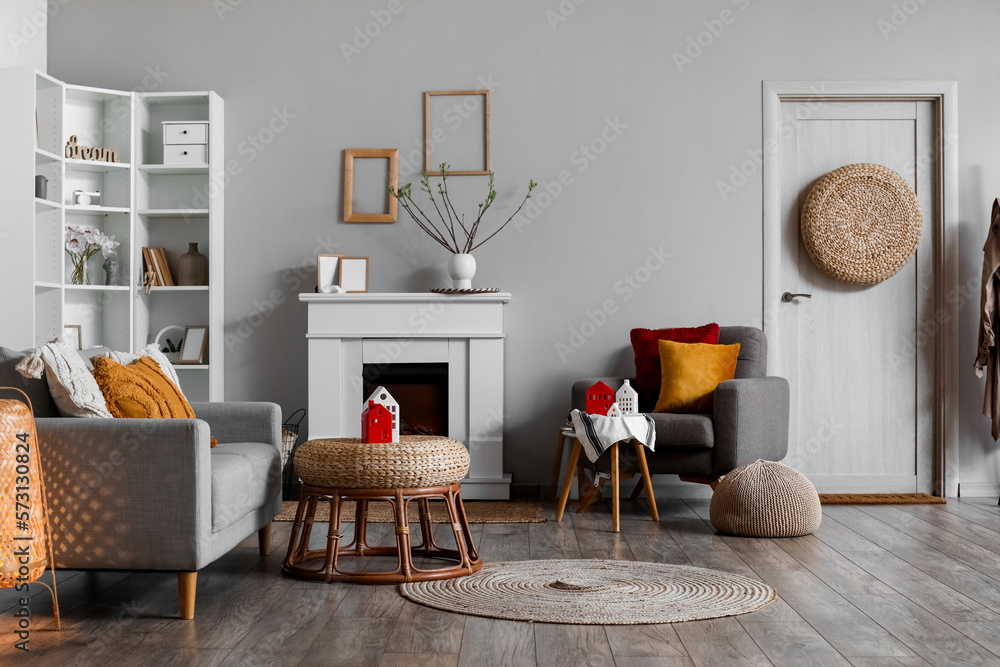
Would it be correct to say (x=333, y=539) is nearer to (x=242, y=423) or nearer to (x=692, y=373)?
(x=242, y=423)

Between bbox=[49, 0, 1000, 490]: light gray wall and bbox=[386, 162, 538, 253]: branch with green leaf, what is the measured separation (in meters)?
0.06

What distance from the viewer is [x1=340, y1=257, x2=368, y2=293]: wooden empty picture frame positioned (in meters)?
4.68

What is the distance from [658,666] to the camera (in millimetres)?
2039

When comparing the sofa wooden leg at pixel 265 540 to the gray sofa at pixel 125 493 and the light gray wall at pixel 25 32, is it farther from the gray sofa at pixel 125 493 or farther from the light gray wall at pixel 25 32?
the light gray wall at pixel 25 32

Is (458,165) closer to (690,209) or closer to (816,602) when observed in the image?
(690,209)

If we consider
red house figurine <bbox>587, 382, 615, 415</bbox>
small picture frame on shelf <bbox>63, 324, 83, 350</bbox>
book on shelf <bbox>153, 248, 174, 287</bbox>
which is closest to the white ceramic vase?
red house figurine <bbox>587, 382, 615, 415</bbox>

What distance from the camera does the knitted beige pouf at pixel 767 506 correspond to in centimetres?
356

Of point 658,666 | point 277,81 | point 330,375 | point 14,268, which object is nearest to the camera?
point 658,666

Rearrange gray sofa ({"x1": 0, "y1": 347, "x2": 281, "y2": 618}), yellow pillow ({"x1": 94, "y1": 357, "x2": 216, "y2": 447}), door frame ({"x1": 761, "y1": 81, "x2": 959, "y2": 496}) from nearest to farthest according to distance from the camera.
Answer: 1. gray sofa ({"x1": 0, "y1": 347, "x2": 281, "y2": 618})
2. yellow pillow ({"x1": 94, "y1": 357, "x2": 216, "y2": 447})
3. door frame ({"x1": 761, "y1": 81, "x2": 959, "y2": 496})

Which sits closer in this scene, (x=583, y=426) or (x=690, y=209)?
(x=583, y=426)

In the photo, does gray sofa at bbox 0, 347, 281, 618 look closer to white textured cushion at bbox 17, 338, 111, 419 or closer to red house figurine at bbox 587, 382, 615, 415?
white textured cushion at bbox 17, 338, 111, 419

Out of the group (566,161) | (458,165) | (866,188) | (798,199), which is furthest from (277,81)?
(866,188)

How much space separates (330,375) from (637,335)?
153 cm

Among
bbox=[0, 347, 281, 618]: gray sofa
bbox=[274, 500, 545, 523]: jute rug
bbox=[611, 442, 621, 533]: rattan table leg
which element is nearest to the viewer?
bbox=[0, 347, 281, 618]: gray sofa
